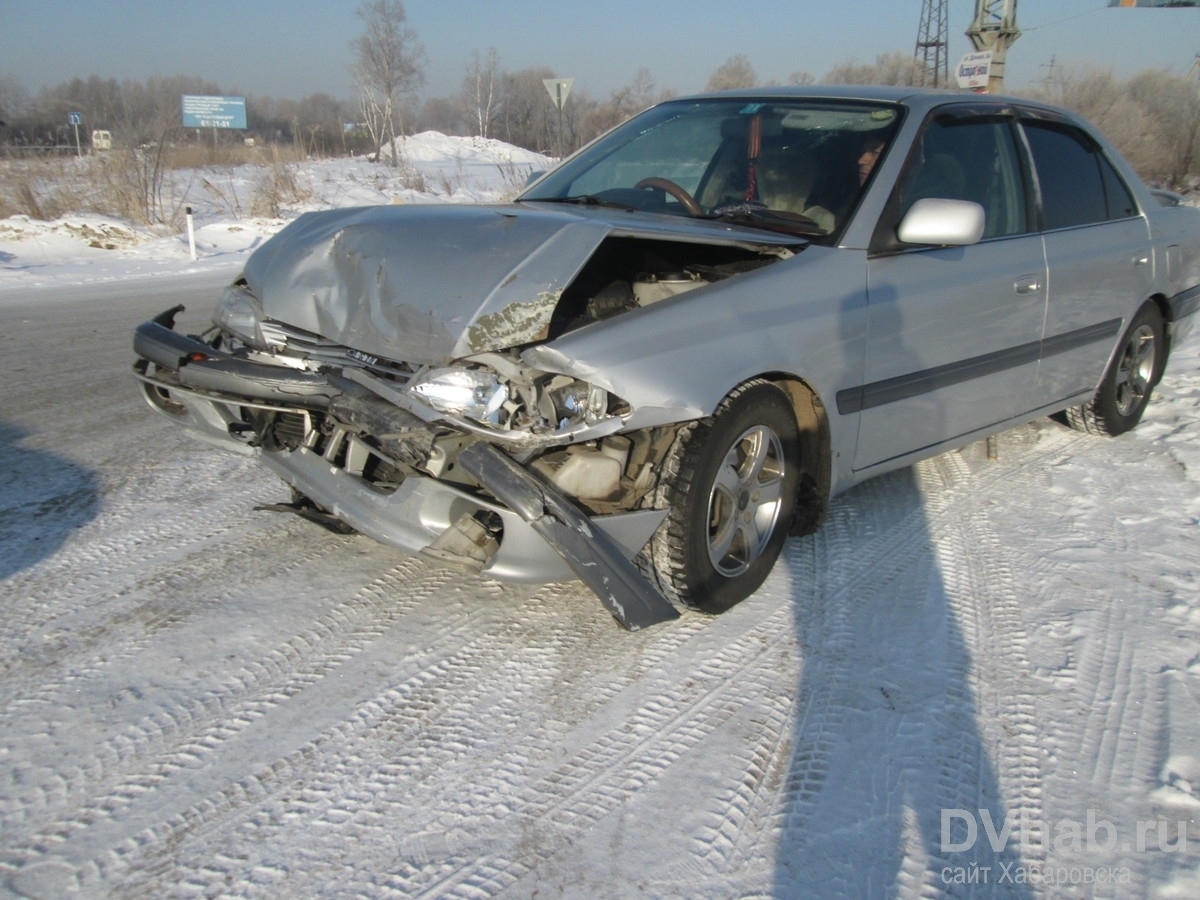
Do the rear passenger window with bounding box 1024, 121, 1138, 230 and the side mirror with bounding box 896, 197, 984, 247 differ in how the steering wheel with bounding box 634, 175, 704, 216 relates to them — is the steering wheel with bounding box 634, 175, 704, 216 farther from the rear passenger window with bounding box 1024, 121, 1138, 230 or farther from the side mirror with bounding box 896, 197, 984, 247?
the rear passenger window with bounding box 1024, 121, 1138, 230

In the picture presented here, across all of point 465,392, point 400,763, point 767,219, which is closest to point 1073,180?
point 767,219

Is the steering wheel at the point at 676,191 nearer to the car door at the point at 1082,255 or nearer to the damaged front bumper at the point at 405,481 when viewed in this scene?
the damaged front bumper at the point at 405,481

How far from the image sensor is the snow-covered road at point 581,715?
2.12 meters

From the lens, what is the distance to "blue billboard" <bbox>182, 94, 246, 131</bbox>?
1845 inches

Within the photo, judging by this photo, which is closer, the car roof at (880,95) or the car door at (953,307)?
the car door at (953,307)

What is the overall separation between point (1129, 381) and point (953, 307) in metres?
2.27

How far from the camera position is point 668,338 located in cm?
287

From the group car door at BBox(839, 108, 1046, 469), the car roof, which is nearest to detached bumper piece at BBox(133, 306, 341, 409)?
car door at BBox(839, 108, 1046, 469)

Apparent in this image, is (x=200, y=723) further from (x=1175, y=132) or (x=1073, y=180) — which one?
(x=1175, y=132)

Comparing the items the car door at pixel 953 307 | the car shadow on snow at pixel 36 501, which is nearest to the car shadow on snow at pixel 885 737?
the car door at pixel 953 307

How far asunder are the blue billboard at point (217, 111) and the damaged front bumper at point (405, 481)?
48.8 meters

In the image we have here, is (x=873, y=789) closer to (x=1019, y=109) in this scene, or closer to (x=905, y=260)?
(x=905, y=260)

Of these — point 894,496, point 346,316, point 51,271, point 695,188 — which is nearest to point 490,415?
point 346,316

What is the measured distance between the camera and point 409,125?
59.5 meters
